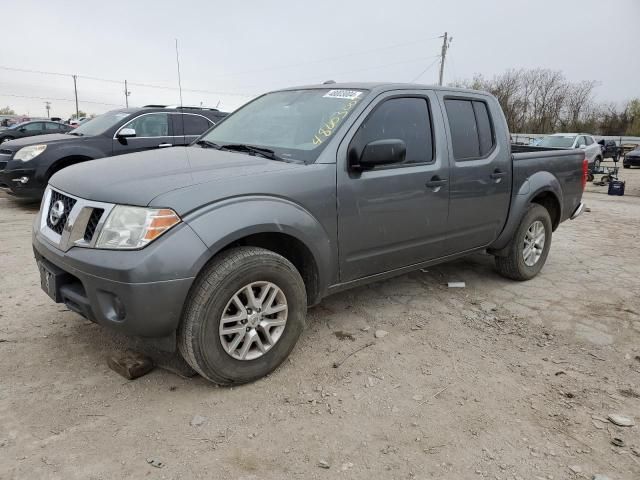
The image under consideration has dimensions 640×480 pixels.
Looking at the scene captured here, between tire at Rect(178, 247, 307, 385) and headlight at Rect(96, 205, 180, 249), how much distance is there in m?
0.35

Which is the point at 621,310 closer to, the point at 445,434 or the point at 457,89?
the point at 457,89

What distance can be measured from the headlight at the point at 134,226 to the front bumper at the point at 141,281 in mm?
40

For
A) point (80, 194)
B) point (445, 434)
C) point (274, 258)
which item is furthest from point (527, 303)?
point (80, 194)

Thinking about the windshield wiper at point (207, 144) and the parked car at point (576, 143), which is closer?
the windshield wiper at point (207, 144)

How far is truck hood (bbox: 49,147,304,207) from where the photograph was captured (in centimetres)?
260

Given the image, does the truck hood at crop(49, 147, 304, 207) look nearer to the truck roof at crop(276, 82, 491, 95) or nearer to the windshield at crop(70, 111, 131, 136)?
the truck roof at crop(276, 82, 491, 95)

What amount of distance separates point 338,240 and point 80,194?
5.12 ft

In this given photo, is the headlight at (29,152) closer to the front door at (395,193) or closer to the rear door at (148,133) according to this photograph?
the rear door at (148,133)

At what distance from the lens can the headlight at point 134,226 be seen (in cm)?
247

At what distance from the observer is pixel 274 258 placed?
287 cm

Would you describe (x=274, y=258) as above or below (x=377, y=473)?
above

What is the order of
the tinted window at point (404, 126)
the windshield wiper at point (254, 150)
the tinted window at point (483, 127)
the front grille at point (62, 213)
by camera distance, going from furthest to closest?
the tinted window at point (483, 127) < the tinted window at point (404, 126) < the windshield wiper at point (254, 150) < the front grille at point (62, 213)

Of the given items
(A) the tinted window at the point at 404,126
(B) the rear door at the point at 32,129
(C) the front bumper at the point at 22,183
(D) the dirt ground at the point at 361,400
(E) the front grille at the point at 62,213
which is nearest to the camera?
(D) the dirt ground at the point at 361,400

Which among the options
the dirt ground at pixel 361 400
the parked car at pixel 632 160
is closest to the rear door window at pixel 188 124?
the dirt ground at pixel 361 400
